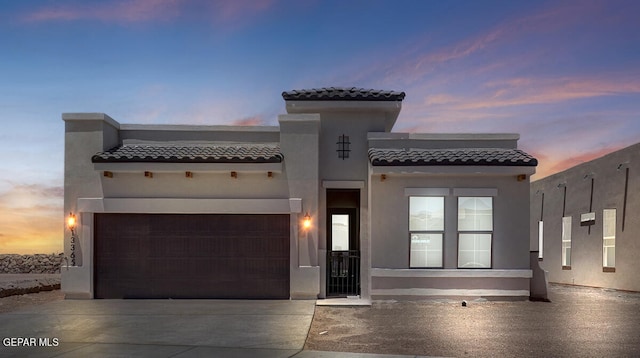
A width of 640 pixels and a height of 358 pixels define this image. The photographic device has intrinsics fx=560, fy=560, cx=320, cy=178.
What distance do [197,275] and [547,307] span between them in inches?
332

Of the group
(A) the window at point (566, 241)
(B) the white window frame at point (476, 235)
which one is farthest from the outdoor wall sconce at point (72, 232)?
(A) the window at point (566, 241)

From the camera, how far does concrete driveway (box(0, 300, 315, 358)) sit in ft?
27.8

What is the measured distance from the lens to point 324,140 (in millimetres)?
14812

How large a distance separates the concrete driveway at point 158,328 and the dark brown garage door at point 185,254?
1.58ft

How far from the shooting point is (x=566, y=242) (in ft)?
71.0

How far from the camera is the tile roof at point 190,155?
1348 centimetres

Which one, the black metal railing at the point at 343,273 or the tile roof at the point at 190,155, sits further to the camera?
the black metal railing at the point at 343,273

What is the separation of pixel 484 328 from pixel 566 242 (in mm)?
12935

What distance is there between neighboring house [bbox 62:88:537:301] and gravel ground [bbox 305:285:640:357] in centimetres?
105

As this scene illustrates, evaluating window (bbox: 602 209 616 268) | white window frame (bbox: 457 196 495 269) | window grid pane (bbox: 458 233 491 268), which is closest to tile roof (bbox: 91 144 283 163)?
white window frame (bbox: 457 196 495 269)

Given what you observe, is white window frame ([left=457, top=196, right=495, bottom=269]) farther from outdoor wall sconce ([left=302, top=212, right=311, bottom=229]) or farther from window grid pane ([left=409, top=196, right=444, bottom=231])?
outdoor wall sconce ([left=302, top=212, right=311, bottom=229])

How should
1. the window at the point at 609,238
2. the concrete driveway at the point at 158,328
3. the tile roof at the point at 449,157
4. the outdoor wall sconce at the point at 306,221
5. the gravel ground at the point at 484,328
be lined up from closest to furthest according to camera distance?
the concrete driveway at the point at 158,328
the gravel ground at the point at 484,328
the tile roof at the point at 449,157
the outdoor wall sconce at the point at 306,221
the window at the point at 609,238

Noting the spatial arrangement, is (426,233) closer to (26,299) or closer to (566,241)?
(566,241)

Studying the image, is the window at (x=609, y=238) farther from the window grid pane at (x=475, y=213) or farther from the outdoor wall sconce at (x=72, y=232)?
the outdoor wall sconce at (x=72, y=232)
